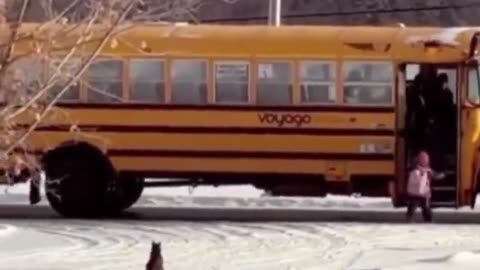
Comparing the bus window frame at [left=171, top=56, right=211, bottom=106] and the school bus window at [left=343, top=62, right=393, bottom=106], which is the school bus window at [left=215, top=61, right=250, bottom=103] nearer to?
the bus window frame at [left=171, top=56, right=211, bottom=106]

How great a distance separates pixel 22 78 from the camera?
9.93m

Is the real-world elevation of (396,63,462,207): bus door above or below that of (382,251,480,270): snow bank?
above

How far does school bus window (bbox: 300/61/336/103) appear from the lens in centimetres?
2177

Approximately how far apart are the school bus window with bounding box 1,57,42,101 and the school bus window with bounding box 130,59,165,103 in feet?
37.9

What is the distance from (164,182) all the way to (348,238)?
14.7ft

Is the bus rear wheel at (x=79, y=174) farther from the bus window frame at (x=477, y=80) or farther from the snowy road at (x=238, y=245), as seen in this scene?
the bus window frame at (x=477, y=80)

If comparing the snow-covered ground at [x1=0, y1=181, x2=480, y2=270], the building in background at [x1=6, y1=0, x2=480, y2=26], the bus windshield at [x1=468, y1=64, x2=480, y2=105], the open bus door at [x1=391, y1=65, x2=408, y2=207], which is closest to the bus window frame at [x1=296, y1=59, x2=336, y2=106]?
the open bus door at [x1=391, y1=65, x2=408, y2=207]

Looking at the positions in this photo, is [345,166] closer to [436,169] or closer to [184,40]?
[436,169]

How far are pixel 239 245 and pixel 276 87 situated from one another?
3.96m

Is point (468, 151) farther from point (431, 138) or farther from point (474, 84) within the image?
point (474, 84)

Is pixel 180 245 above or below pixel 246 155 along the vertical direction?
below

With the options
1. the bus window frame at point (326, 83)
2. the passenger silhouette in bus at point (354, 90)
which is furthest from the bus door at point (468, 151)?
the bus window frame at point (326, 83)

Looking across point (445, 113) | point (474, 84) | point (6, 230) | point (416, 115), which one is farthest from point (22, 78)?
point (474, 84)

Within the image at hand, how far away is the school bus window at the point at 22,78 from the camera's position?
952 cm
